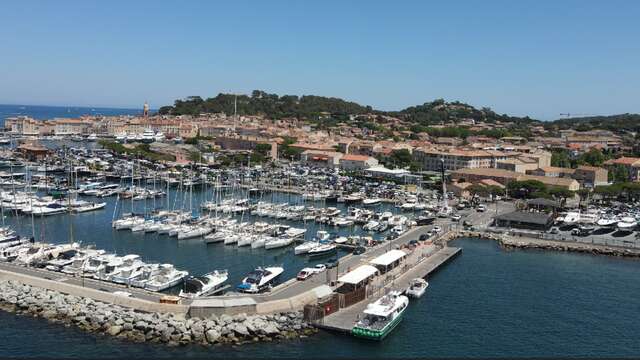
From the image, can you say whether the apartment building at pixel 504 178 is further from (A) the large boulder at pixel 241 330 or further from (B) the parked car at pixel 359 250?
(A) the large boulder at pixel 241 330

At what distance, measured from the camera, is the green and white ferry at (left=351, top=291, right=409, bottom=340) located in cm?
1243

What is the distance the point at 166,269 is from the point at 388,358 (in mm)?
6879

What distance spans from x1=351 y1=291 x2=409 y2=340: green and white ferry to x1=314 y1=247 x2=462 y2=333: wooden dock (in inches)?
10.9

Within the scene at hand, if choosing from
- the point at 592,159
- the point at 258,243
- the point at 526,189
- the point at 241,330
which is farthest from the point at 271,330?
the point at 592,159

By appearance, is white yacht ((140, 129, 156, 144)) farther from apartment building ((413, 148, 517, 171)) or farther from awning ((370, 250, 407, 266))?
awning ((370, 250, 407, 266))

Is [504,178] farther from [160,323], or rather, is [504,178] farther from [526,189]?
[160,323]

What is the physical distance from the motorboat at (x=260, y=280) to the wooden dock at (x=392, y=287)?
103 inches

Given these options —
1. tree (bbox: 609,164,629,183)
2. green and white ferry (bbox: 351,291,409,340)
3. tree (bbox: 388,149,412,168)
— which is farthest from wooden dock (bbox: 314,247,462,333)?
tree (bbox: 388,149,412,168)

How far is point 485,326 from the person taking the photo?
13688mm

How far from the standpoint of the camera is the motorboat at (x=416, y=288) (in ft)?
50.3

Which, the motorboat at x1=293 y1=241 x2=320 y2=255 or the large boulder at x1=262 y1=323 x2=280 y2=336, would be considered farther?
the motorboat at x1=293 y1=241 x2=320 y2=255

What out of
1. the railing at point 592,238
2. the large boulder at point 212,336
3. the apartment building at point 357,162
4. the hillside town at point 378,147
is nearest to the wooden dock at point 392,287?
the large boulder at point 212,336

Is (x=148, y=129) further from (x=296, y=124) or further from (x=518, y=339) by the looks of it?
(x=518, y=339)

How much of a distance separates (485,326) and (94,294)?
9331 mm
